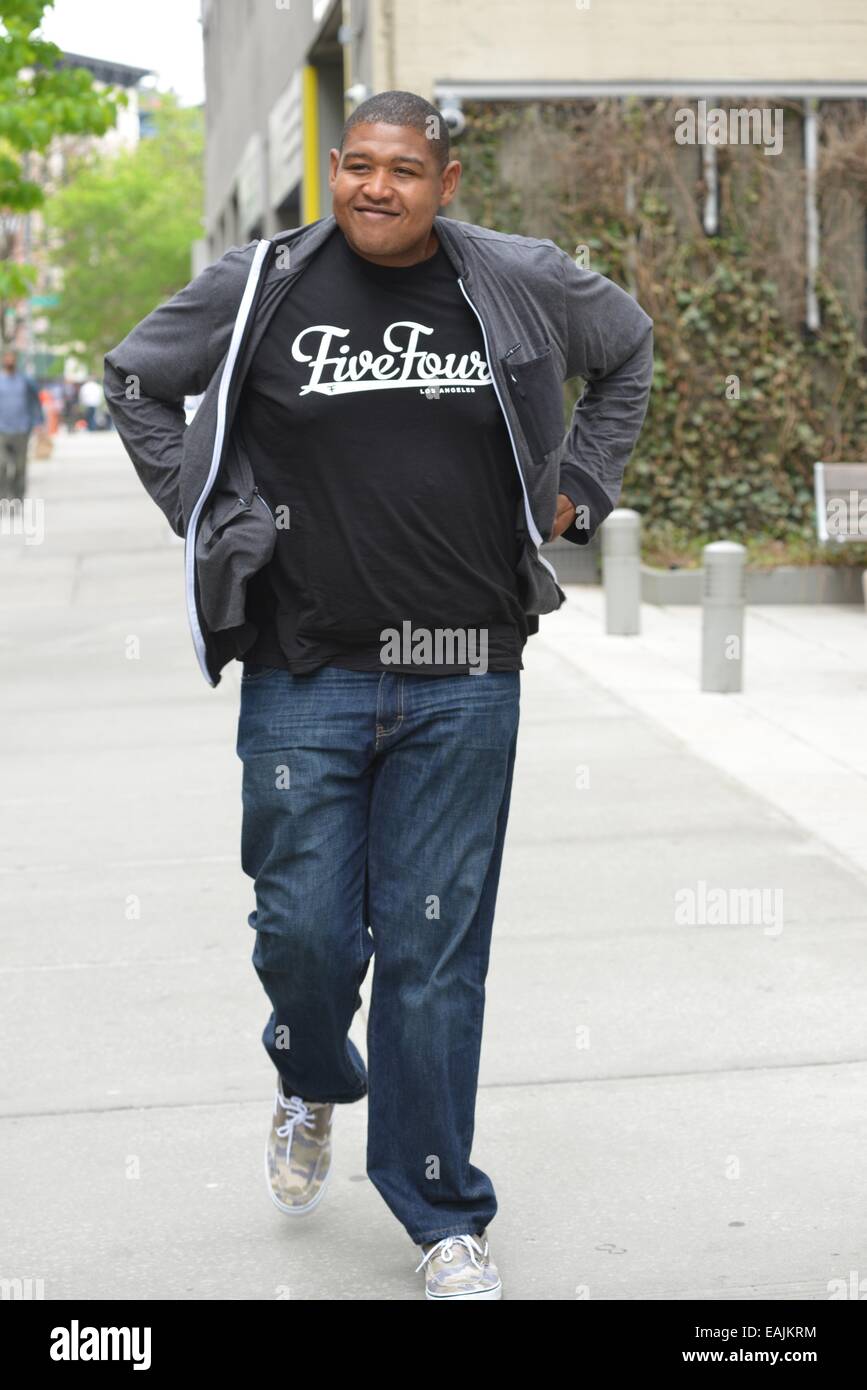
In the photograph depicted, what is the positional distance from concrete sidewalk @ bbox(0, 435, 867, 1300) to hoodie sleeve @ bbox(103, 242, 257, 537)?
139 centimetres

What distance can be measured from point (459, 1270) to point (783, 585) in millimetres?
10706

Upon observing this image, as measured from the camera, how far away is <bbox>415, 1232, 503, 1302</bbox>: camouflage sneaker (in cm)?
350

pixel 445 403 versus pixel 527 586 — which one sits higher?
pixel 445 403

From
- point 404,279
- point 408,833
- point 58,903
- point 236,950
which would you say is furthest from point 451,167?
point 58,903

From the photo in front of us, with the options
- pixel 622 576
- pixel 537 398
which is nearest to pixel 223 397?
pixel 537 398

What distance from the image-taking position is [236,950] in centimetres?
586

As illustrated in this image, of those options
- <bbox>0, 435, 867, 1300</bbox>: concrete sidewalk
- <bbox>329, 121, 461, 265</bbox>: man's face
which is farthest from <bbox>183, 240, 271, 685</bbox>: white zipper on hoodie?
<bbox>0, 435, 867, 1300</bbox>: concrete sidewalk

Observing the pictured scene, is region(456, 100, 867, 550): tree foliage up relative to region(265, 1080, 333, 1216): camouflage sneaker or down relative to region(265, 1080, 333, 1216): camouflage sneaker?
up

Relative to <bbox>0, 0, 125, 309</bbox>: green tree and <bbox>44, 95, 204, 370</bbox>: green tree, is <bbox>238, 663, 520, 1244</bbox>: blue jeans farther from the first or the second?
<bbox>44, 95, 204, 370</bbox>: green tree

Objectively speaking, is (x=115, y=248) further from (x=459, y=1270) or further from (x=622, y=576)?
(x=459, y=1270)

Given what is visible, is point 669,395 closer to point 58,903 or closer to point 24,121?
point 24,121

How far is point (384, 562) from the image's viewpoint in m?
3.44

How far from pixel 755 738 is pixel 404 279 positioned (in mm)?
5647

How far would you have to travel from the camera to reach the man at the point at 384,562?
340cm
